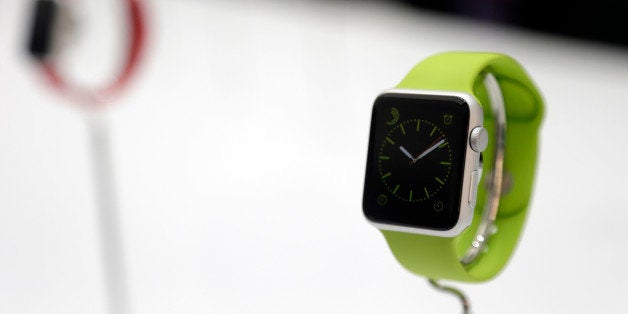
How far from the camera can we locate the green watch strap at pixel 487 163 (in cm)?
60

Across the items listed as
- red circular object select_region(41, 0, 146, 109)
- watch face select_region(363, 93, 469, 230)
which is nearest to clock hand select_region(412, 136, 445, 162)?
watch face select_region(363, 93, 469, 230)

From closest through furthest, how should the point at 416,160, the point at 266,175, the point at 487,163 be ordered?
the point at 416,160, the point at 487,163, the point at 266,175

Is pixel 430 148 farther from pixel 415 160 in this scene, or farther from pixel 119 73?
pixel 119 73

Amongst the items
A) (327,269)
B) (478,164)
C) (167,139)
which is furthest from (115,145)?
(478,164)

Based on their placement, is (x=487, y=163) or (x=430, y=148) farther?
(x=487, y=163)

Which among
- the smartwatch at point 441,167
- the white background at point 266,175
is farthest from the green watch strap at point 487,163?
the white background at point 266,175

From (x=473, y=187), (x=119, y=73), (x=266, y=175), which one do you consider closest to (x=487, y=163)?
(x=473, y=187)

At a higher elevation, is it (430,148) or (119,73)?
(119,73)

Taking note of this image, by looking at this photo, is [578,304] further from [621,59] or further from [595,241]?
[621,59]

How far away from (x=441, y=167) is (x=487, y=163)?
13 centimetres

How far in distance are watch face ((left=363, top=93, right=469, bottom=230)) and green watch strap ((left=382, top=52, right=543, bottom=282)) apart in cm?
3

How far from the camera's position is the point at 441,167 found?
1.83 ft

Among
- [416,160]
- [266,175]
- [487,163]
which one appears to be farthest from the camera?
[266,175]

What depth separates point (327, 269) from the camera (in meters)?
0.87
